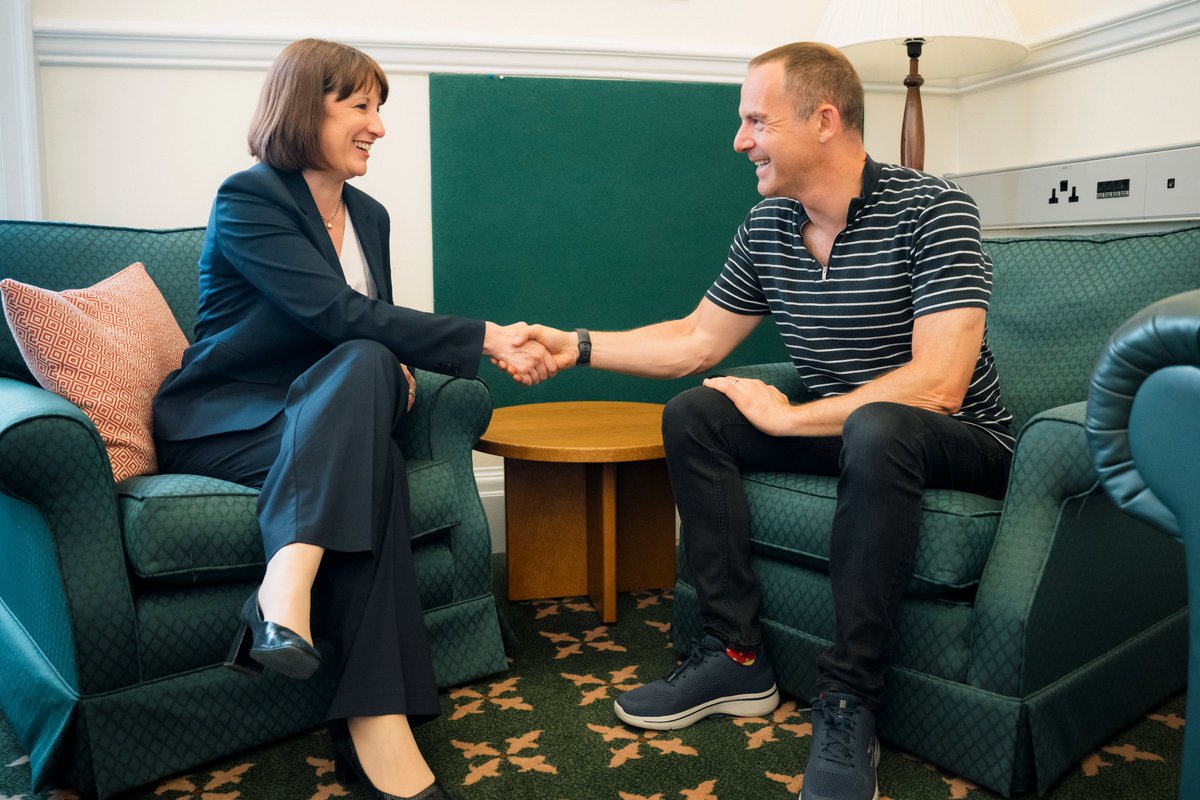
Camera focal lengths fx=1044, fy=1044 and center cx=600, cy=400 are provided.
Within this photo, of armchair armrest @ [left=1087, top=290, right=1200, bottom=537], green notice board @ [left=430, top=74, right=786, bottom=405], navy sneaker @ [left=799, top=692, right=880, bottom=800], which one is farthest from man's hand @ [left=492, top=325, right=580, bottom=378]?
armchair armrest @ [left=1087, top=290, right=1200, bottom=537]

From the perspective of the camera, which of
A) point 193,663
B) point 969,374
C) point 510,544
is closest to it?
point 193,663

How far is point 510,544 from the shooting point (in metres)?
2.42

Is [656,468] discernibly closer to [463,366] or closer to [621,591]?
[621,591]

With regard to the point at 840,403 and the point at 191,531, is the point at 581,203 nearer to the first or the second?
the point at 840,403

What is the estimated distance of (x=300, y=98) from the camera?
1899mm

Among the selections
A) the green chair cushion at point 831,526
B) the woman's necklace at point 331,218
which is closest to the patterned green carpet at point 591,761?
the green chair cushion at point 831,526

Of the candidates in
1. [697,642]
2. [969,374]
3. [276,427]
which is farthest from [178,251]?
[969,374]

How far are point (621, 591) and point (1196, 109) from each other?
1679mm

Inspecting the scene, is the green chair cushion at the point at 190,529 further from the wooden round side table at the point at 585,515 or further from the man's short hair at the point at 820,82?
the man's short hair at the point at 820,82

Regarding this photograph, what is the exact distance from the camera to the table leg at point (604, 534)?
2246mm

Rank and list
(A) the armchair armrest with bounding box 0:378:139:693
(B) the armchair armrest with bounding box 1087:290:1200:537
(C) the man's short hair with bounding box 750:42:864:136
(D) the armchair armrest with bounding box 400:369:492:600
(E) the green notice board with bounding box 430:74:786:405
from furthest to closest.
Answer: (E) the green notice board with bounding box 430:74:786:405 < (D) the armchair armrest with bounding box 400:369:492:600 < (C) the man's short hair with bounding box 750:42:864:136 < (A) the armchair armrest with bounding box 0:378:139:693 < (B) the armchair armrest with bounding box 1087:290:1200:537

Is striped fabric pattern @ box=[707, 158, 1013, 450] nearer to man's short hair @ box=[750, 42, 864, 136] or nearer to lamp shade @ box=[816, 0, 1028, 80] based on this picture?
man's short hair @ box=[750, 42, 864, 136]

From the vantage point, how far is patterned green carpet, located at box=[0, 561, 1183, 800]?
1.57 meters

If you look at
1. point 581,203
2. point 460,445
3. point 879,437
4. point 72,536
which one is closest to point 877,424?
point 879,437
